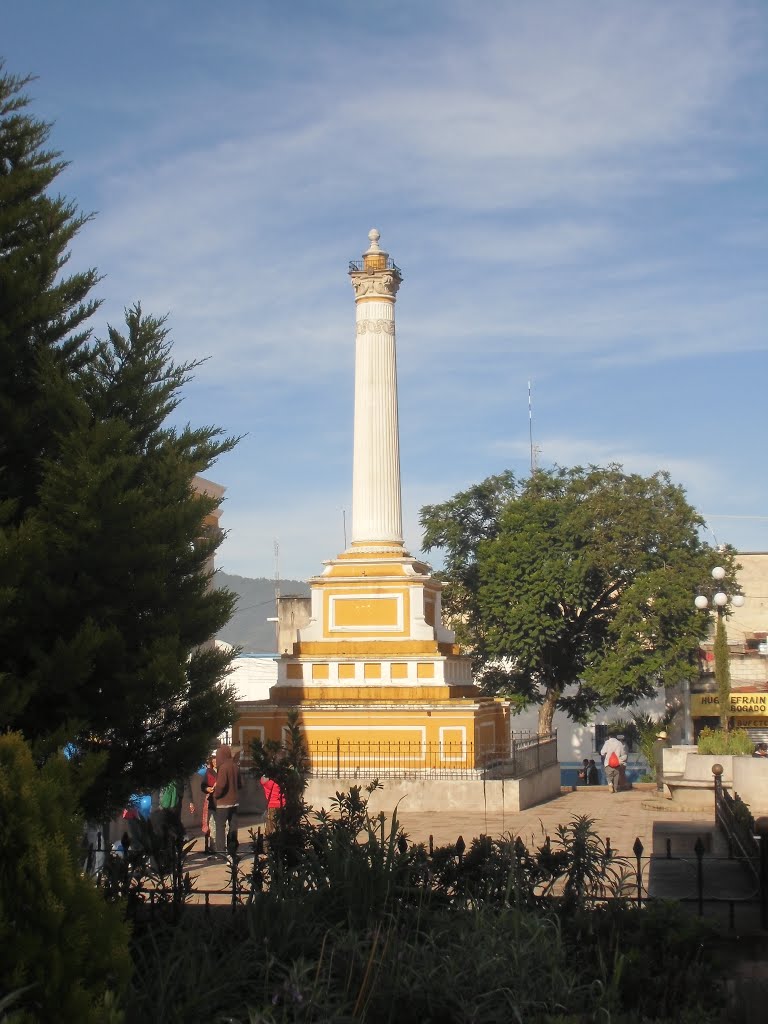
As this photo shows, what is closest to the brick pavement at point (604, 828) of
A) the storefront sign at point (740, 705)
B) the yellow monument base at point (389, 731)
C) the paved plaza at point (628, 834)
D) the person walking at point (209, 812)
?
the paved plaza at point (628, 834)

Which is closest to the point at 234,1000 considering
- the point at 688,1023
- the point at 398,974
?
the point at 398,974

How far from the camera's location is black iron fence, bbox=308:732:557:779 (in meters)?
26.1

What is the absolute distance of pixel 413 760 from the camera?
26906 millimetres

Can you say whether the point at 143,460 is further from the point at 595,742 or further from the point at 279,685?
the point at 595,742

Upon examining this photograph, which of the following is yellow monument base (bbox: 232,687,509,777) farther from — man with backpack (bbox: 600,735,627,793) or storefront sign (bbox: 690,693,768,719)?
storefront sign (bbox: 690,693,768,719)

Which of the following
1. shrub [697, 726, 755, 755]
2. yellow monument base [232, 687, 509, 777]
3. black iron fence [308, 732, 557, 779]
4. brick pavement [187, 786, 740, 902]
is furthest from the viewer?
yellow monument base [232, 687, 509, 777]

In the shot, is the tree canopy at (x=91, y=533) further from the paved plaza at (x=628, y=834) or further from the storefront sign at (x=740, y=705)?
the storefront sign at (x=740, y=705)

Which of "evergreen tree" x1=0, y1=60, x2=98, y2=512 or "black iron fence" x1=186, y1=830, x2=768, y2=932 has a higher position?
"evergreen tree" x1=0, y1=60, x2=98, y2=512

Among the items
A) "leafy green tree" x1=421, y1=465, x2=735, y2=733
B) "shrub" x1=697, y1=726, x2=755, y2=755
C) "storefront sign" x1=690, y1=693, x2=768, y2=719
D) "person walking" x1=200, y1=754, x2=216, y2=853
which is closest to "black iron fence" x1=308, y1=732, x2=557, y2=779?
"shrub" x1=697, y1=726, x2=755, y2=755

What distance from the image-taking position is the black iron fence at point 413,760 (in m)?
26.1

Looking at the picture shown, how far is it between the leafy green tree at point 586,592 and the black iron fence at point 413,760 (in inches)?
406

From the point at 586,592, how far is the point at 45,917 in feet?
114

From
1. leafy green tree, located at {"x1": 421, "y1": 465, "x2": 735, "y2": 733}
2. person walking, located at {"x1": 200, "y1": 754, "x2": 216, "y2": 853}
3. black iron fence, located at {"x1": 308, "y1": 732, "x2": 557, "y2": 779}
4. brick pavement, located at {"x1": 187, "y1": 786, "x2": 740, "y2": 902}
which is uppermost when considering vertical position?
leafy green tree, located at {"x1": 421, "y1": 465, "x2": 735, "y2": 733}

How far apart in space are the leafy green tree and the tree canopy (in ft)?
91.8
